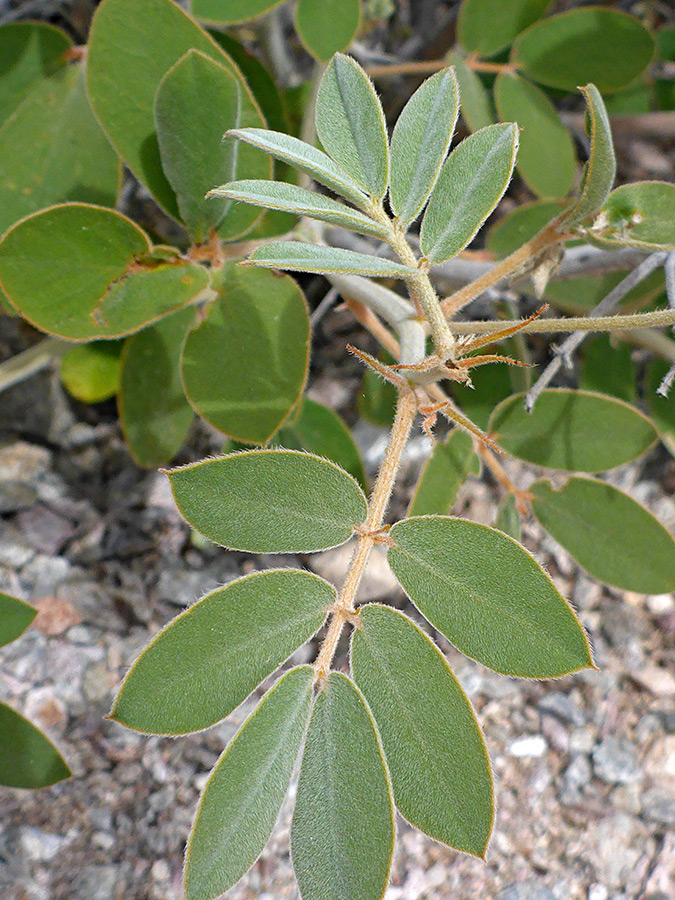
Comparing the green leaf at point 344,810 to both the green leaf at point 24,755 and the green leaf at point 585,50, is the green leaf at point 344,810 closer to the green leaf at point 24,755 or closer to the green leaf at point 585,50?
the green leaf at point 24,755

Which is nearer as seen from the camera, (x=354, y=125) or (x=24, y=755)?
(x=354, y=125)

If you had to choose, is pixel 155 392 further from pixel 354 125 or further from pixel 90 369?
pixel 354 125

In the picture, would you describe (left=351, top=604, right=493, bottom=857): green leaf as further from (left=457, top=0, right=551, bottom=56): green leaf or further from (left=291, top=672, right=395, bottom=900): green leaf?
(left=457, top=0, right=551, bottom=56): green leaf

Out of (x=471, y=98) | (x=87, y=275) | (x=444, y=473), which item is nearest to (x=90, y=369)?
(x=87, y=275)

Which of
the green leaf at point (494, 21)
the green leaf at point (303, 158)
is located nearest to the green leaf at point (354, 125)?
the green leaf at point (303, 158)

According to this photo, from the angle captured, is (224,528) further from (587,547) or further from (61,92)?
(61,92)
